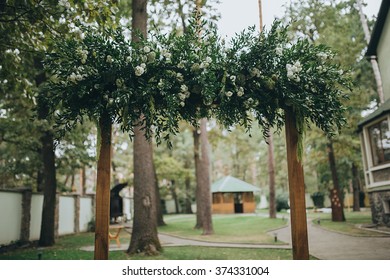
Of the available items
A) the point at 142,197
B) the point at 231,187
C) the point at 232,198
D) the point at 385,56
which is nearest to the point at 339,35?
the point at 385,56

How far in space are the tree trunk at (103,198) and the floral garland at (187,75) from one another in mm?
290

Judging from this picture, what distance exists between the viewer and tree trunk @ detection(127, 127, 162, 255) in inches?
249

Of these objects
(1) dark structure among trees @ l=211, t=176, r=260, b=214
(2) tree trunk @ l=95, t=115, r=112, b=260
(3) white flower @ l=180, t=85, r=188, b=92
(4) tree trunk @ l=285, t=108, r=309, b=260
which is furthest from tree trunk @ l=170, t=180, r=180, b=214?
(3) white flower @ l=180, t=85, r=188, b=92

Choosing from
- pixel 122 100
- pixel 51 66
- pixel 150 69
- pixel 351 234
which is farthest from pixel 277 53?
pixel 351 234

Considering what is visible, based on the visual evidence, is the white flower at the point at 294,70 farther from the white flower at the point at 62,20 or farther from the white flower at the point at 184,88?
the white flower at the point at 62,20

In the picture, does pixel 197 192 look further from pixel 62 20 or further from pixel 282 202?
pixel 282 202

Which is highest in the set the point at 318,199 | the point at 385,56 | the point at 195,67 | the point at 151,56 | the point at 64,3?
the point at 385,56

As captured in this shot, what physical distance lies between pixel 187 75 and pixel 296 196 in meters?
1.72

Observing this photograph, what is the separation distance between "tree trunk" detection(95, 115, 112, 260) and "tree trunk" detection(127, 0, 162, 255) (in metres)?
2.83

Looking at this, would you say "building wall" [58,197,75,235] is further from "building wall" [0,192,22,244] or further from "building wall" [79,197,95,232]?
"building wall" [0,192,22,244]

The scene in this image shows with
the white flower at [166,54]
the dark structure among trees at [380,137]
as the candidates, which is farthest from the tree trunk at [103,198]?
the dark structure among trees at [380,137]

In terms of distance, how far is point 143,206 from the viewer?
647 cm

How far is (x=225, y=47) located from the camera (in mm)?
3666

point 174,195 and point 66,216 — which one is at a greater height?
point 174,195
